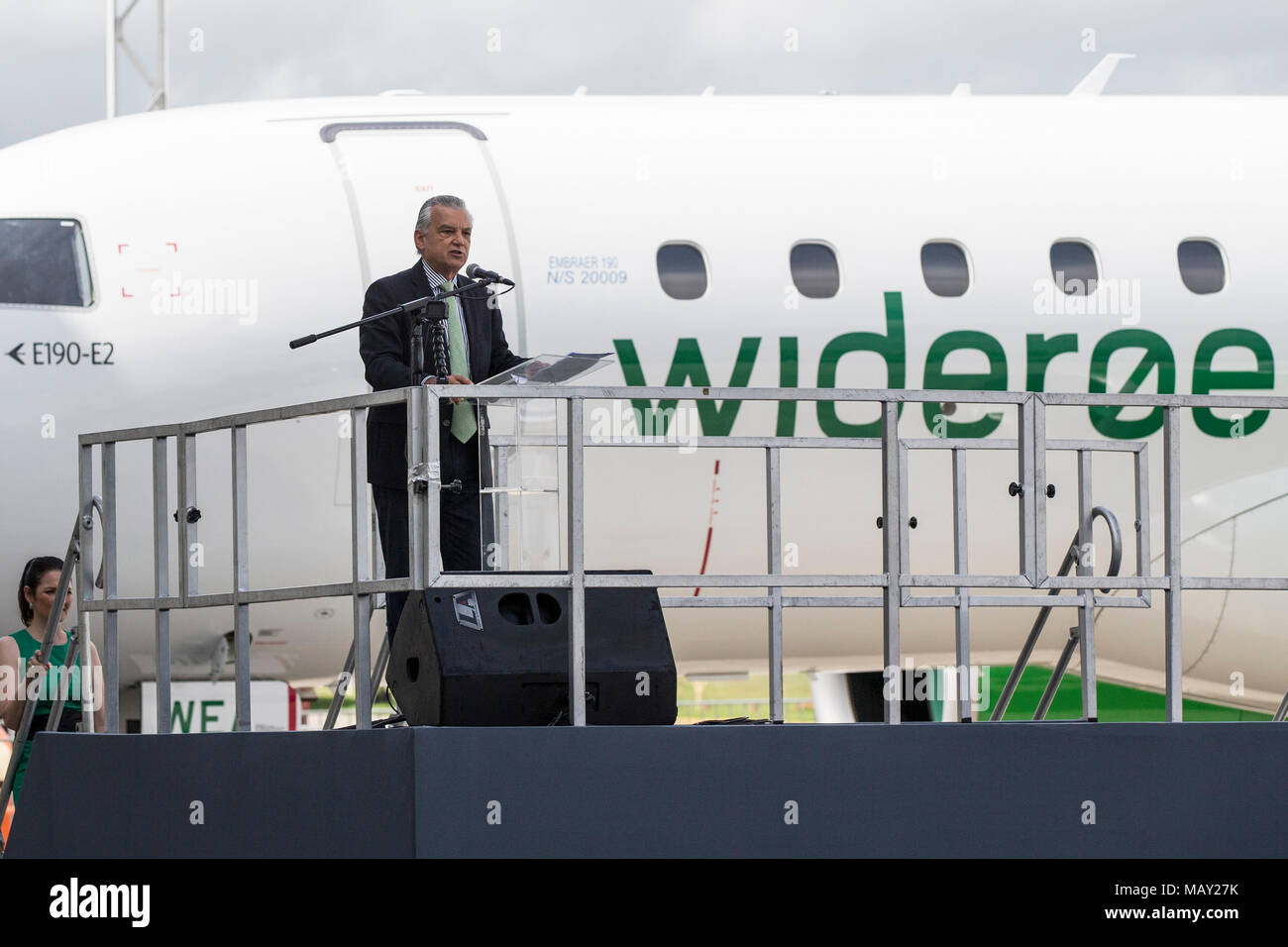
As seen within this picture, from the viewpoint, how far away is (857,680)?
11047 millimetres

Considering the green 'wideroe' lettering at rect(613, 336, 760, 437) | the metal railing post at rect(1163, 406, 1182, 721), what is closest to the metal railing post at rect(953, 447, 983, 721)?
the metal railing post at rect(1163, 406, 1182, 721)

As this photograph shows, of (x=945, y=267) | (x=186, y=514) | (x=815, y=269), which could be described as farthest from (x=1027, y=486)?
(x=945, y=267)

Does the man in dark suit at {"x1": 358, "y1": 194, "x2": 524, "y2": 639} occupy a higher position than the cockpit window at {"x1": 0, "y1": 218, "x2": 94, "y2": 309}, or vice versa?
the cockpit window at {"x1": 0, "y1": 218, "x2": 94, "y2": 309}

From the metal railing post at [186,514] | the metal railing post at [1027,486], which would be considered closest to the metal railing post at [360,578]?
the metal railing post at [186,514]

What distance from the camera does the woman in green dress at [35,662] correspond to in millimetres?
6855

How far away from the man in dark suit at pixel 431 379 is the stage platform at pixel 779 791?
1038 mm

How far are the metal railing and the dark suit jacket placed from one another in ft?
1.31

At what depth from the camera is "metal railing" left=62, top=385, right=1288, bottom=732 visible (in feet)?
16.4

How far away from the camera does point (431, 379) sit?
5.67 metres

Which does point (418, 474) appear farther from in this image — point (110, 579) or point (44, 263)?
point (44, 263)

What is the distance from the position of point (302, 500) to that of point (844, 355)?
2.76 meters

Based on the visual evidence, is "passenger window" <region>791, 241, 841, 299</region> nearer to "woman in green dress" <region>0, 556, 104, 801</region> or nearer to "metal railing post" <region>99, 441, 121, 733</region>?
"woman in green dress" <region>0, 556, 104, 801</region>
